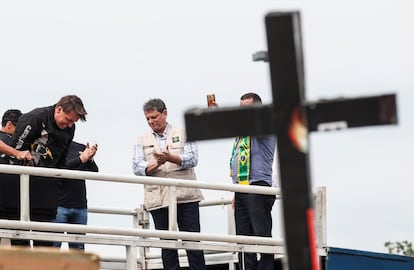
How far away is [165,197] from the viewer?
45.2 ft

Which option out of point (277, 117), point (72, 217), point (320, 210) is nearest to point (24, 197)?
point (72, 217)

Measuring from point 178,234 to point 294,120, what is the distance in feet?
24.1

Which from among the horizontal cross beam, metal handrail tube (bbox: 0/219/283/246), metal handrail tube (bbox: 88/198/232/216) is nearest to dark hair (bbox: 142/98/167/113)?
metal handrail tube (bbox: 0/219/283/246)

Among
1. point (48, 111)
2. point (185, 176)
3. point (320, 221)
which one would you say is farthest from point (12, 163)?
point (320, 221)

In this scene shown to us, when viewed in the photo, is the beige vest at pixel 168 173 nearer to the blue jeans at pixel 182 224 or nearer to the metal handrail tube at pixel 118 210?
the blue jeans at pixel 182 224

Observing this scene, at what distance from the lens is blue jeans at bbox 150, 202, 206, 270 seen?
45.8 ft

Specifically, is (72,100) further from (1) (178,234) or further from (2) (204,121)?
(2) (204,121)

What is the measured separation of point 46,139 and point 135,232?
129cm

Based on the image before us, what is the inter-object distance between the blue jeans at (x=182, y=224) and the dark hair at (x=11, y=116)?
1.53 m

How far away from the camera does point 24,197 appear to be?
43.0 feet

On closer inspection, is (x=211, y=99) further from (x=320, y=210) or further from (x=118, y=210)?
(x=118, y=210)

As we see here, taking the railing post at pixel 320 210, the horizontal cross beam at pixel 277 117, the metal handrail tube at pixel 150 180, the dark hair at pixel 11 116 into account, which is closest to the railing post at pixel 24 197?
the metal handrail tube at pixel 150 180

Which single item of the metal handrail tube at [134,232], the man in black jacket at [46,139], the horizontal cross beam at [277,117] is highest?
the man in black jacket at [46,139]

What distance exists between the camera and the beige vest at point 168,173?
45.4 feet
